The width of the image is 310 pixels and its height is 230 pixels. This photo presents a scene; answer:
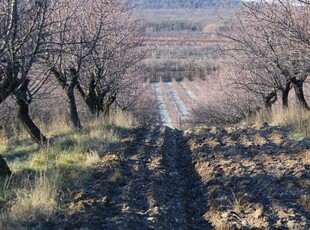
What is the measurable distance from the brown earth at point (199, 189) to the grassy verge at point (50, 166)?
23 centimetres

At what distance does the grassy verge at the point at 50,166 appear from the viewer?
5.67 metres

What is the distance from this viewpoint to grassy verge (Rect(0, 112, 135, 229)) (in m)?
5.67

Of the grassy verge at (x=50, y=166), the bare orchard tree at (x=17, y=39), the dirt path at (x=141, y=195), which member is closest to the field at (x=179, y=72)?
the grassy verge at (x=50, y=166)

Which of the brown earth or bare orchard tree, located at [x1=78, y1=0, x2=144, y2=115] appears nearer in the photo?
the brown earth

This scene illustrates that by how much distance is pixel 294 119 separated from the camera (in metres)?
12.0

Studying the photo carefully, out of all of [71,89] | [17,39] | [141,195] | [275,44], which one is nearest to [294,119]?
[275,44]

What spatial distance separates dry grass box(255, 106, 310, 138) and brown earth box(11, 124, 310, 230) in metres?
0.47

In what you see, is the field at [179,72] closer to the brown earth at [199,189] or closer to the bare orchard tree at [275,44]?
the bare orchard tree at [275,44]

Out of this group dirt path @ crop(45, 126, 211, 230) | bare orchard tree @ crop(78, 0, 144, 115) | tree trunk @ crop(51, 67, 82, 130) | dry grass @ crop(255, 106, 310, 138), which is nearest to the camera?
dirt path @ crop(45, 126, 211, 230)

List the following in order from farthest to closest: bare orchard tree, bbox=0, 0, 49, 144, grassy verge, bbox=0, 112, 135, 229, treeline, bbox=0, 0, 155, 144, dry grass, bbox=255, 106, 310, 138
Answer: dry grass, bbox=255, 106, 310, 138
treeline, bbox=0, 0, 155, 144
bare orchard tree, bbox=0, 0, 49, 144
grassy verge, bbox=0, 112, 135, 229

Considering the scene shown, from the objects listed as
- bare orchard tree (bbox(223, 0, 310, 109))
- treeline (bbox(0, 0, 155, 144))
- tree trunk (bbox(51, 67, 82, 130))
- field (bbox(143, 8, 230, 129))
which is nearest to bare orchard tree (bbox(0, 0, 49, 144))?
treeline (bbox(0, 0, 155, 144))

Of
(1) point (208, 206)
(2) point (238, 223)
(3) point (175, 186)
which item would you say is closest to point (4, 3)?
(3) point (175, 186)

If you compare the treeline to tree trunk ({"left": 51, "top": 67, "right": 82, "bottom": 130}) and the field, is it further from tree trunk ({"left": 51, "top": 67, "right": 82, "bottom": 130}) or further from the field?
the field

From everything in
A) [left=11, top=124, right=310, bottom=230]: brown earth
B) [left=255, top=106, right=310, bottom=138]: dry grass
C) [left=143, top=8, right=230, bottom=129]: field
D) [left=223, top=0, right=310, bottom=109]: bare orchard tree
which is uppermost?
[left=223, top=0, right=310, bottom=109]: bare orchard tree
